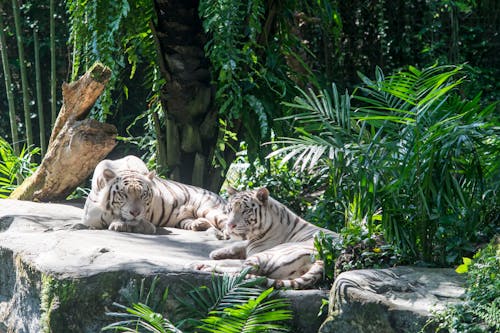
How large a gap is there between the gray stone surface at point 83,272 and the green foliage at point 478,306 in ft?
3.09

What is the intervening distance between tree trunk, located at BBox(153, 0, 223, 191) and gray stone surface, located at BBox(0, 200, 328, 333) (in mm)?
1721

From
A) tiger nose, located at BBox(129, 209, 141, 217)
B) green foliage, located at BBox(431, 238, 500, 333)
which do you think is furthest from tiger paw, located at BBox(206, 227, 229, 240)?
green foliage, located at BBox(431, 238, 500, 333)

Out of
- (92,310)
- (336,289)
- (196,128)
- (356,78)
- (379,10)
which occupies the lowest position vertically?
(92,310)

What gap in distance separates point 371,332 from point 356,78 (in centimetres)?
748

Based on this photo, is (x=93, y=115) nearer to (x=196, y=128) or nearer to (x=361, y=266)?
(x=196, y=128)

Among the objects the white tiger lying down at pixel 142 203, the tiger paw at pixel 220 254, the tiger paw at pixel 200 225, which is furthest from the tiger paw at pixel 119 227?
the tiger paw at pixel 220 254

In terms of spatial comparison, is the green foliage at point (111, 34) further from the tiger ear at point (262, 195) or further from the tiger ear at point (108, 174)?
the tiger ear at point (262, 195)

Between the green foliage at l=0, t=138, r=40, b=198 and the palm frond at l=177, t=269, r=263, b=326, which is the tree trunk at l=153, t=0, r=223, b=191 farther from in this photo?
the palm frond at l=177, t=269, r=263, b=326

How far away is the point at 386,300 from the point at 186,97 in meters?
4.44

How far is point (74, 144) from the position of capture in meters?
8.44

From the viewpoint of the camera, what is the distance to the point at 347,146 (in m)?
5.78

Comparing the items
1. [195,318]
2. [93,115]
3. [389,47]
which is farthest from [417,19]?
[195,318]

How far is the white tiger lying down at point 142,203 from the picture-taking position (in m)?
7.36

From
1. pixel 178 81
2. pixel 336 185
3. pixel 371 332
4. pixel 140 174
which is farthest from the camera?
pixel 178 81
